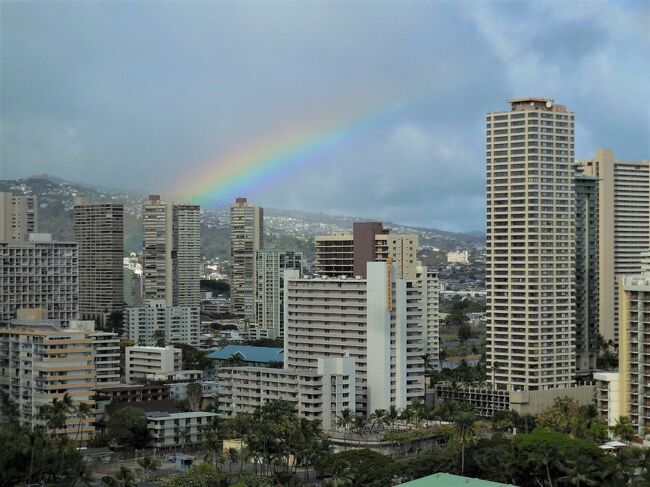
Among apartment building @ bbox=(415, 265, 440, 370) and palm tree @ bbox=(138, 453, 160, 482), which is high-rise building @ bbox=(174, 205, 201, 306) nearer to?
apartment building @ bbox=(415, 265, 440, 370)

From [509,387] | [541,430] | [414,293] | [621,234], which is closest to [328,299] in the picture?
[414,293]

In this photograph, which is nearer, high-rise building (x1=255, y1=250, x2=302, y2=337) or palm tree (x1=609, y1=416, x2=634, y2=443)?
palm tree (x1=609, y1=416, x2=634, y2=443)

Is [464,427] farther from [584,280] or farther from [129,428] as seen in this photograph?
[584,280]

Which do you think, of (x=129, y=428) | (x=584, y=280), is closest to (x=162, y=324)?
(x=584, y=280)

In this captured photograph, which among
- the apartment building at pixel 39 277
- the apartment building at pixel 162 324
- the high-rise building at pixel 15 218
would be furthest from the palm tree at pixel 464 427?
the apartment building at pixel 162 324

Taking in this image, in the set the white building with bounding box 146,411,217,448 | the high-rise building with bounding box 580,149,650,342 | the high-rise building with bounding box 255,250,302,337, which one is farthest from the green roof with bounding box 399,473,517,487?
the high-rise building with bounding box 255,250,302,337
